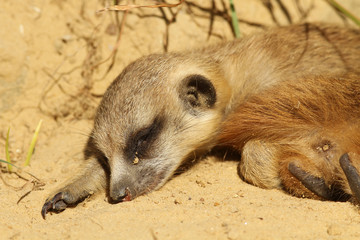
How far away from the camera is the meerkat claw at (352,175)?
2701 mm

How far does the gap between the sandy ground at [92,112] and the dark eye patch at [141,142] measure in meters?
0.33

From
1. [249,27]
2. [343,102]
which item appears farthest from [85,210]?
[249,27]

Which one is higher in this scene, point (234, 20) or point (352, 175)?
point (234, 20)

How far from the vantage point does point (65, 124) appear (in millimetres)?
4688

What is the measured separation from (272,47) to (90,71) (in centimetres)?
204

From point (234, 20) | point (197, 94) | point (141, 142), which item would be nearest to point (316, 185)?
point (197, 94)

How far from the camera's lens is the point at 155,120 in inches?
133

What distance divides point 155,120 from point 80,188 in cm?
82

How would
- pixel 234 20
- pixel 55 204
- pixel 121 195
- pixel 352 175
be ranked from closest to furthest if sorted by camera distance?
pixel 352 175, pixel 121 195, pixel 55 204, pixel 234 20

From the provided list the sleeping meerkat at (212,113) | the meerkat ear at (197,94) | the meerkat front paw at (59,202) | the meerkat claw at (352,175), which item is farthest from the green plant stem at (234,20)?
the meerkat front paw at (59,202)

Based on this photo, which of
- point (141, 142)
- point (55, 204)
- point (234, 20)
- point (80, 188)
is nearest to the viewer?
point (55, 204)

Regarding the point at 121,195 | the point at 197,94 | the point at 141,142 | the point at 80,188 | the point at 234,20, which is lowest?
the point at 80,188

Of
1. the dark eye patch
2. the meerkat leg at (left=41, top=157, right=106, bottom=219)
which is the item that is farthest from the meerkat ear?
the meerkat leg at (left=41, top=157, right=106, bottom=219)

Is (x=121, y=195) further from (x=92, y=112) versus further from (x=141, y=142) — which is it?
(x=92, y=112)
